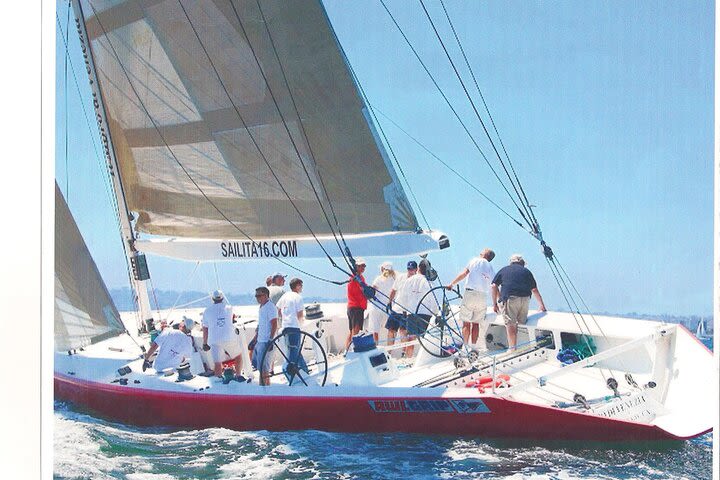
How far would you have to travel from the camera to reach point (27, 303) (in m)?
4.30

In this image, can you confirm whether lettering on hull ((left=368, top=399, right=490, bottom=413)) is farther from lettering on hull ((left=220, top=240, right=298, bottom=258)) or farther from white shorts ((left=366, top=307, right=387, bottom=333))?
lettering on hull ((left=220, top=240, right=298, bottom=258))

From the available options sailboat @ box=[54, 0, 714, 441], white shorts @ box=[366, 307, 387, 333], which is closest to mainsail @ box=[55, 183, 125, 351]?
sailboat @ box=[54, 0, 714, 441]

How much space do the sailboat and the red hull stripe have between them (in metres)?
0.01

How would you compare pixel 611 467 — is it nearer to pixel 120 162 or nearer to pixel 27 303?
pixel 27 303

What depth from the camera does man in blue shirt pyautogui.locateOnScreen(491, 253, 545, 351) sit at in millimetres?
4430

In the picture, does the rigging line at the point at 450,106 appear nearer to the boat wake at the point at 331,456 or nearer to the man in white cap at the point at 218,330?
the boat wake at the point at 331,456

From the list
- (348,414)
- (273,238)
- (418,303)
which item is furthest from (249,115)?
(348,414)

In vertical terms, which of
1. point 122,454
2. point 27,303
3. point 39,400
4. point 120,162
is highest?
point 120,162

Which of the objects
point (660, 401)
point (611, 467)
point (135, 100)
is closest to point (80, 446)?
point (135, 100)

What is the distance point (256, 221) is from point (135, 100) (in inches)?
44.5

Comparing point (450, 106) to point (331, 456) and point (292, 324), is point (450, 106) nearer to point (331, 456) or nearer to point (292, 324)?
point (292, 324)

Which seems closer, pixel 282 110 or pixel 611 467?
pixel 611 467

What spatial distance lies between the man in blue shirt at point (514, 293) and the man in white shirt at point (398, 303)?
1.63 ft

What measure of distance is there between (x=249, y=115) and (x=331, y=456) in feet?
6.70
